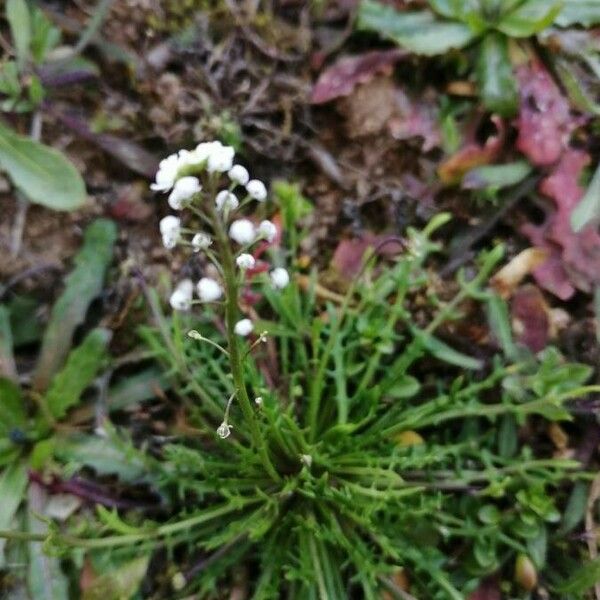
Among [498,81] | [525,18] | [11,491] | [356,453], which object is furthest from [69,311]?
[525,18]

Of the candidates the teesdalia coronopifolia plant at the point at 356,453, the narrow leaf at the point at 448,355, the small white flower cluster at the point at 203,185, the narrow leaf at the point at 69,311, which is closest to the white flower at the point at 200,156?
the small white flower cluster at the point at 203,185

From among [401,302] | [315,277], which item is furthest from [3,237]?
[401,302]

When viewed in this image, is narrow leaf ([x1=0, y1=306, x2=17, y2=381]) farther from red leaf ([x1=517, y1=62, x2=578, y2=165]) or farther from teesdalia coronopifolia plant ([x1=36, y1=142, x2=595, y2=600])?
red leaf ([x1=517, y1=62, x2=578, y2=165])

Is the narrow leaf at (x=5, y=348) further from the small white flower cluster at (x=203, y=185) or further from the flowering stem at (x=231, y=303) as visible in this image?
the small white flower cluster at (x=203, y=185)

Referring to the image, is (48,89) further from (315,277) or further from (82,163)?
(315,277)

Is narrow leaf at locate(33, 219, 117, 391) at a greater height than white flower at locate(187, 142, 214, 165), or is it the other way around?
white flower at locate(187, 142, 214, 165)

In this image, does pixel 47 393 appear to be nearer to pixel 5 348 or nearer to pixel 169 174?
pixel 5 348

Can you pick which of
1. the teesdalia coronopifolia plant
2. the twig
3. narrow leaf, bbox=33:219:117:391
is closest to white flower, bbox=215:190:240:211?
the teesdalia coronopifolia plant
